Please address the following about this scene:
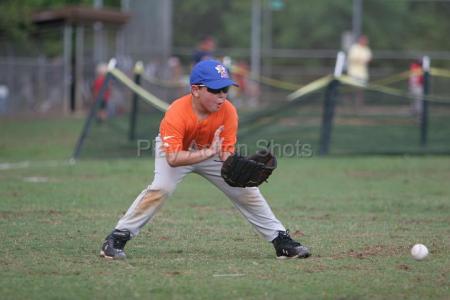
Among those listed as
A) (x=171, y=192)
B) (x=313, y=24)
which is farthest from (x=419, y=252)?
(x=313, y=24)

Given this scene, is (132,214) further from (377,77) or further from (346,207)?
(377,77)

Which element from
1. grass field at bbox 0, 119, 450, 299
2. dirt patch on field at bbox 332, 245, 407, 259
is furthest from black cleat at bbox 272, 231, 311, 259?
dirt patch on field at bbox 332, 245, 407, 259

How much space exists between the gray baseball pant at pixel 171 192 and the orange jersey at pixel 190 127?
183mm

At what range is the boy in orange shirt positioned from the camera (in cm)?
612

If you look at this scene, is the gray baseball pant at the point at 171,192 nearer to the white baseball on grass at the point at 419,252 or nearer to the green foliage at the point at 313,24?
the white baseball on grass at the point at 419,252

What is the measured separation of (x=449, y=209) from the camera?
9281mm

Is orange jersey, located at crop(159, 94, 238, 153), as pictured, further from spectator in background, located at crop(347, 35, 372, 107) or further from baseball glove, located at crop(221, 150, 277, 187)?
spectator in background, located at crop(347, 35, 372, 107)

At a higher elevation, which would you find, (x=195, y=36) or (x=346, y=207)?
(x=195, y=36)

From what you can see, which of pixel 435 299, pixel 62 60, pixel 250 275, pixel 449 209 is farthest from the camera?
pixel 62 60

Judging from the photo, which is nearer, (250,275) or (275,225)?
(250,275)

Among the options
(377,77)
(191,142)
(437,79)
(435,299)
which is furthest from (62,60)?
(435,299)

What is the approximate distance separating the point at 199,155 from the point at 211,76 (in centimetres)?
62

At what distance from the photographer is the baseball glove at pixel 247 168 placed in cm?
603

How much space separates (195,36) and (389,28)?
20.7ft
